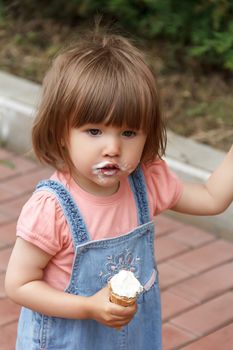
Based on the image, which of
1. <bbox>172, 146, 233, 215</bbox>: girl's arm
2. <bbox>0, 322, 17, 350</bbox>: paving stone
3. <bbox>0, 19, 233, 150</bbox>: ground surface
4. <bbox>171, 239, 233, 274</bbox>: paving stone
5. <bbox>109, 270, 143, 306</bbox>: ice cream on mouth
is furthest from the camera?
<bbox>0, 19, 233, 150</bbox>: ground surface

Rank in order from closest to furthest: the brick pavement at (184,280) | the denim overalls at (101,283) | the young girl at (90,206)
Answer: the young girl at (90,206)
the denim overalls at (101,283)
the brick pavement at (184,280)

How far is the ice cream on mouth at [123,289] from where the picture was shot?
2342 millimetres

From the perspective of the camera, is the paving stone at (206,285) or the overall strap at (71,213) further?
the paving stone at (206,285)

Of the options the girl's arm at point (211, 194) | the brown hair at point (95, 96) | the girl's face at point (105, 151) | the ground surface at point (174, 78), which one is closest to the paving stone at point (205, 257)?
the ground surface at point (174, 78)

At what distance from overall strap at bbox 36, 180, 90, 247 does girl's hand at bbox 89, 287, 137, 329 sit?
0.16m

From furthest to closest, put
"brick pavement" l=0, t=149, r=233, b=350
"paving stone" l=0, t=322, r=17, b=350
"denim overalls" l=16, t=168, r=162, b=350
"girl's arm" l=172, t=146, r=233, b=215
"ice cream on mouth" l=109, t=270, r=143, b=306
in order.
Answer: "brick pavement" l=0, t=149, r=233, b=350
"paving stone" l=0, t=322, r=17, b=350
"girl's arm" l=172, t=146, r=233, b=215
"denim overalls" l=16, t=168, r=162, b=350
"ice cream on mouth" l=109, t=270, r=143, b=306

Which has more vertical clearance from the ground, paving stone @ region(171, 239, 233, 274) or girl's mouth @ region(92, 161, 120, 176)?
girl's mouth @ region(92, 161, 120, 176)

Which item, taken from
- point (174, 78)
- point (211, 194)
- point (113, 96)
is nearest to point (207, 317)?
point (211, 194)

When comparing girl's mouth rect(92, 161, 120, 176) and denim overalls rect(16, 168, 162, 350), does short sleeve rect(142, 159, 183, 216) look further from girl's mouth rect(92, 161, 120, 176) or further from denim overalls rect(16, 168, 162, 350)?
girl's mouth rect(92, 161, 120, 176)

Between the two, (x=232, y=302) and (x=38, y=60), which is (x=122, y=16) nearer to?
(x=38, y=60)

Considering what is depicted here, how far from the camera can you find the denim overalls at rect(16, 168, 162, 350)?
2.55 m

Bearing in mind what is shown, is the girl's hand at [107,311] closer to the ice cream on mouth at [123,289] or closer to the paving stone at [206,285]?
the ice cream on mouth at [123,289]

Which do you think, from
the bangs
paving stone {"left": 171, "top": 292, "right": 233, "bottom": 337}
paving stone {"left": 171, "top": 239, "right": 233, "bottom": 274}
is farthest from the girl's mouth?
paving stone {"left": 171, "top": 239, "right": 233, "bottom": 274}

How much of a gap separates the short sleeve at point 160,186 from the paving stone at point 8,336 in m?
1.06
